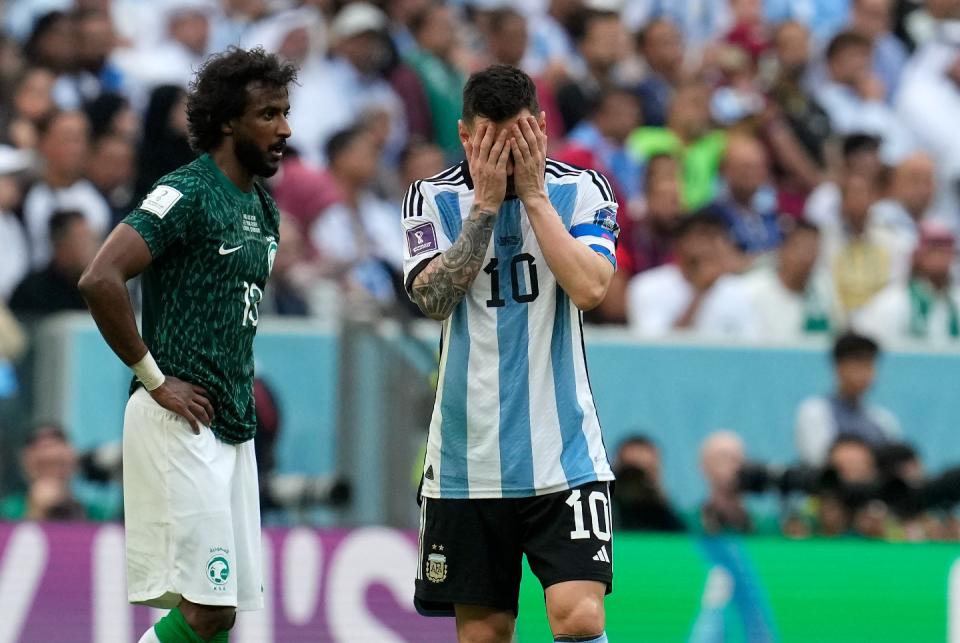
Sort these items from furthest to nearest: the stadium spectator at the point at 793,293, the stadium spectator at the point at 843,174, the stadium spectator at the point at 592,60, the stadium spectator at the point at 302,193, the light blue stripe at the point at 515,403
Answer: the stadium spectator at the point at 592,60 → the stadium spectator at the point at 843,174 → the stadium spectator at the point at 793,293 → the stadium spectator at the point at 302,193 → the light blue stripe at the point at 515,403

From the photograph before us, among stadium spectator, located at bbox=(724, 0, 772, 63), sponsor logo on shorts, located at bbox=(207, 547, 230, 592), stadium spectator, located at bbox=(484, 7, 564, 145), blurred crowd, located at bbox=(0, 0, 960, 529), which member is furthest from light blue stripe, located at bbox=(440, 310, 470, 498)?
stadium spectator, located at bbox=(724, 0, 772, 63)

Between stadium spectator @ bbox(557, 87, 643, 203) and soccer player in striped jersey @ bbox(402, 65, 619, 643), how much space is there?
727 centimetres

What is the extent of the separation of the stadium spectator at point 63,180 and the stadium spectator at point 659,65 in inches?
200

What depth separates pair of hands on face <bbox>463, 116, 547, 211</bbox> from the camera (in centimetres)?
608

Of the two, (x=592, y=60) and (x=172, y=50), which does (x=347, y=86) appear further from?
(x=592, y=60)

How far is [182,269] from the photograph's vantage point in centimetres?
611

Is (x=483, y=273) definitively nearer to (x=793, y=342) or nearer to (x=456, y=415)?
(x=456, y=415)

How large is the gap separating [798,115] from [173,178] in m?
9.84

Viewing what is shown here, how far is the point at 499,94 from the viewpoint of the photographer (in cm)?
607

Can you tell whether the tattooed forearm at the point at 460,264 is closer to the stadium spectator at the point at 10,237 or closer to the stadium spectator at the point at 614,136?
the stadium spectator at the point at 10,237

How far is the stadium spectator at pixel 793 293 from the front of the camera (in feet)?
40.0

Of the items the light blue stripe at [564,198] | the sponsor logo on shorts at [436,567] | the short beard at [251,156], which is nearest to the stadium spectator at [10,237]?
the short beard at [251,156]

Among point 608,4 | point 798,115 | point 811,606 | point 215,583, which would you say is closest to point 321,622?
point 811,606

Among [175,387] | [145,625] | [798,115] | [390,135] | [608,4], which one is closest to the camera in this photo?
[175,387]
